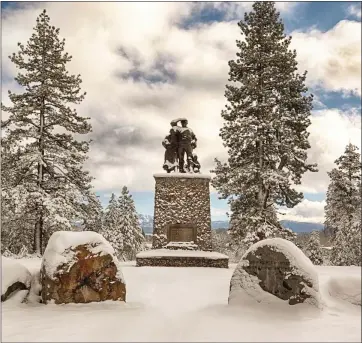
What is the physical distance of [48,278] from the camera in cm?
567

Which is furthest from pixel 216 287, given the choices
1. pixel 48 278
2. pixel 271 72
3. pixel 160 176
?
pixel 271 72

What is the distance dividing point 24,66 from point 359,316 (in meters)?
16.5

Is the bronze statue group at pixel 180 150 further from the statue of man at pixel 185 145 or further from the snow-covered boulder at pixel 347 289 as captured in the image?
the snow-covered boulder at pixel 347 289

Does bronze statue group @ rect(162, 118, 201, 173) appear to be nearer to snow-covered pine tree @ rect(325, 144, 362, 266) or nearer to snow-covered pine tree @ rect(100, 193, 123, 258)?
snow-covered pine tree @ rect(325, 144, 362, 266)

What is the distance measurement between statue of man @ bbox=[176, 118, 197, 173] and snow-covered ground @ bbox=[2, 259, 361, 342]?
8.90 meters

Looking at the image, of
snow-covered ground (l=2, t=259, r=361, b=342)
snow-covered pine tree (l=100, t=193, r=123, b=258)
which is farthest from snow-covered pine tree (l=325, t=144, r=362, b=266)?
snow-covered pine tree (l=100, t=193, r=123, b=258)

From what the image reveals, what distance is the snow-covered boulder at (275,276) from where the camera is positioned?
5023 mm

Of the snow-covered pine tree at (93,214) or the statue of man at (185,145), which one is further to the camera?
the snow-covered pine tree at (93,214)

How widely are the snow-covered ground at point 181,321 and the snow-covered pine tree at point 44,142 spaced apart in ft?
29.5

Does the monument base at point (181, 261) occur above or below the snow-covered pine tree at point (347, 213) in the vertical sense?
below

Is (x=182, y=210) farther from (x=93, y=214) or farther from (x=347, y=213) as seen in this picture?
(x=347, y=213)

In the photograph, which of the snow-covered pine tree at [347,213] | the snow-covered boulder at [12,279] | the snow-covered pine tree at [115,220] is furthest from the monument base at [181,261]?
the snow-covered pine tree at [115,220]

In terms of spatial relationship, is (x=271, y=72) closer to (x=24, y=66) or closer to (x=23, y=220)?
(x=24, y=66)

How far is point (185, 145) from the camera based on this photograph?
1530cm
